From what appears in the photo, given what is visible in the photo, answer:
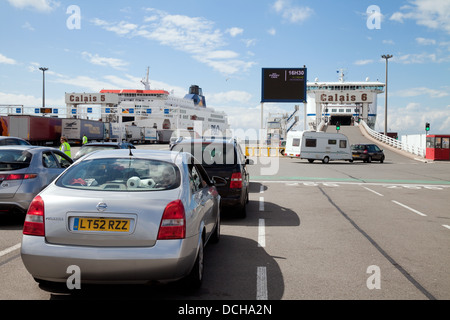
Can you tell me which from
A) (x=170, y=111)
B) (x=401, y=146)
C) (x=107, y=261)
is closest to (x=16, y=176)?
(x=107, y=261)

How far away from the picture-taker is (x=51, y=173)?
325 inches

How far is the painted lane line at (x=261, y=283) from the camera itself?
13.6ft

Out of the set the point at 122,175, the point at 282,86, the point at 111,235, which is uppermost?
the point at 282,86

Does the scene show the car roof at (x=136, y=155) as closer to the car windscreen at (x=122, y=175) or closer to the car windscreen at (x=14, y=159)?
the car windscreen at (x=122, y=175)

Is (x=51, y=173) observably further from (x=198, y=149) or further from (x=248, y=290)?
(x=248, y=290)

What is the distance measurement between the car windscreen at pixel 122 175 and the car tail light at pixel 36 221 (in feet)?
1.16

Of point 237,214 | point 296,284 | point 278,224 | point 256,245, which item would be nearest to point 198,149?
point 237,214

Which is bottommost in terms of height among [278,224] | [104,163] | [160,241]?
[278,224]

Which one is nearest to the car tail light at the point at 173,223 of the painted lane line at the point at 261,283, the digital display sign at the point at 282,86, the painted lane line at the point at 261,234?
the painted lane line at the point at 261,283

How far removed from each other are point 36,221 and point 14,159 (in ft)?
14.8

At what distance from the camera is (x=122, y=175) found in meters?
4.56

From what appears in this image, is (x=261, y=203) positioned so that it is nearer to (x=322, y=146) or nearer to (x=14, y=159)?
(x=14, y=159)

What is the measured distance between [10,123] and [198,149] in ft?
131
